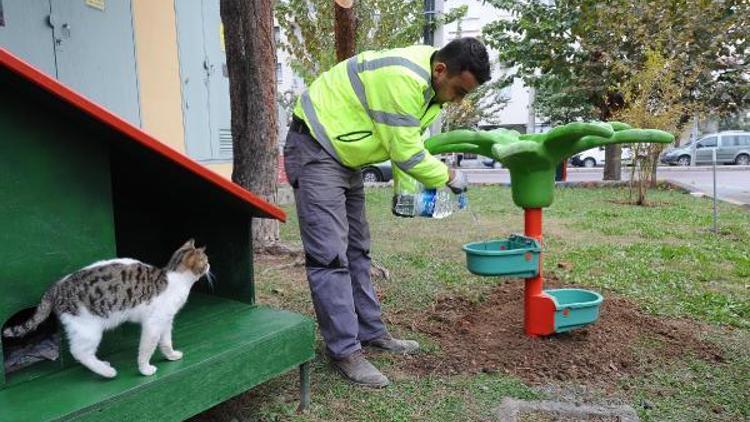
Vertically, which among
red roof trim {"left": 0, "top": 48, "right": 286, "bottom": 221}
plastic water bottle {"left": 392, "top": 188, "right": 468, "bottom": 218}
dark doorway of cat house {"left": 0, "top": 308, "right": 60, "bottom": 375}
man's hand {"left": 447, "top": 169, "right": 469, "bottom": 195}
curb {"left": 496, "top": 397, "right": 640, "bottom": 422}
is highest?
red roof trim {"left": 0, "top": 48, "right": 286, "bottom": 221}

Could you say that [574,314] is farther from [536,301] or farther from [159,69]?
[159,69]

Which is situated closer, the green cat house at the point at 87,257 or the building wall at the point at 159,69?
the green cat house at the point at 87,257

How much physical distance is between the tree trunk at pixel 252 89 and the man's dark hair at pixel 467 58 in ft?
8.56

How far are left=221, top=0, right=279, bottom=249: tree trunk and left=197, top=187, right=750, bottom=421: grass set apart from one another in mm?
846

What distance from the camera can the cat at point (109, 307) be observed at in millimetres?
1680

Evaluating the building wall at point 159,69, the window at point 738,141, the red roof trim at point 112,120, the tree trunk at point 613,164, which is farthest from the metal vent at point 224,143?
the window at point 738,141

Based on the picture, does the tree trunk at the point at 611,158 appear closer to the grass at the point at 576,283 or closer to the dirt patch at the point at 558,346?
the grass at the point at 576,283

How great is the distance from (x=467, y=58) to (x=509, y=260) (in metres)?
1.04

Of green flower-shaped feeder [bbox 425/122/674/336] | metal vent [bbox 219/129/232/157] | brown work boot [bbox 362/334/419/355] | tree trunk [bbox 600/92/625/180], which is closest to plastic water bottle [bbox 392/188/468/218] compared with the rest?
green flower-shaped feeder [bbox 425/122/674/336]

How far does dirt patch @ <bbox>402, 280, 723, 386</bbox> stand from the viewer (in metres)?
2.71

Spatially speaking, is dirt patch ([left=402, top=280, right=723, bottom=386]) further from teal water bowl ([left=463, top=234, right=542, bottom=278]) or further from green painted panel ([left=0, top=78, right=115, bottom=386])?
green painted panel ([left=0, top=78, right=115, bottom=386])

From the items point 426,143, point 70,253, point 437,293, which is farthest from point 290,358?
point 437,293

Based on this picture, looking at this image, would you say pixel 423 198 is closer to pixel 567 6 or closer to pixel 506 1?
pixel 567 6

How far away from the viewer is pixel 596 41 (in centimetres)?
1259
